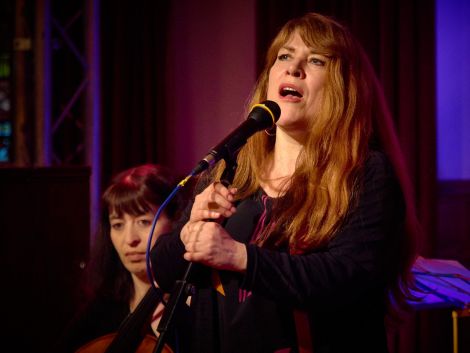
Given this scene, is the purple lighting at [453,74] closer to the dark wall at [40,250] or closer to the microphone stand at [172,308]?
the dark wall at [40,250]

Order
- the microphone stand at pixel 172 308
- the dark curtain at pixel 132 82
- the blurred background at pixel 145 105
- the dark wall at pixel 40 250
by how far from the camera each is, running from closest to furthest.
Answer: the microphone stand at pixel 172 308 < the dark wall at pixel 40 250 < the blurred background at pixel 145 105 < the dark curtain at pixel 132 82

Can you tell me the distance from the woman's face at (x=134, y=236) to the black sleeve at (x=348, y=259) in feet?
2.91

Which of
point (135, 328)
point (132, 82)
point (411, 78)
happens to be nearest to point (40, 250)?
point (135, 328)

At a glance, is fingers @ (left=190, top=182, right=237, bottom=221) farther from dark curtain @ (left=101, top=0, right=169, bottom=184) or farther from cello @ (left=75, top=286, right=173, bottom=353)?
dark curtain @ (left=101, top=0, right=169, bottom=184)

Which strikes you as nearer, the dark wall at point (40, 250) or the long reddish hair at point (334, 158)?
the long reddish hair at point (334, 158)

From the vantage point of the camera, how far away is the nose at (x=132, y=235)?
204 cm

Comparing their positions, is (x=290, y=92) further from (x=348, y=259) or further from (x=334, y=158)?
(x=348, y=259)

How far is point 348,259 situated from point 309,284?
0.12 m

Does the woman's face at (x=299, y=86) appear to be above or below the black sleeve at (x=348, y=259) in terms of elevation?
above

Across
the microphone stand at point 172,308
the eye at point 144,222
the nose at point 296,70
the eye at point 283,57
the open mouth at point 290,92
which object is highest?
the eye at point 283,57

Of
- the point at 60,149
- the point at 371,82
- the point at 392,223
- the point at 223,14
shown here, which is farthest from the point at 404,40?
the point at 60,149

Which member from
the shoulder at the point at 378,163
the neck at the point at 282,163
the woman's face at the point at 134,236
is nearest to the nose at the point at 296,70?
the neck at the point at 282,163

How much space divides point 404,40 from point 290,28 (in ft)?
5.95

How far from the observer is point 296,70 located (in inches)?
57.2
